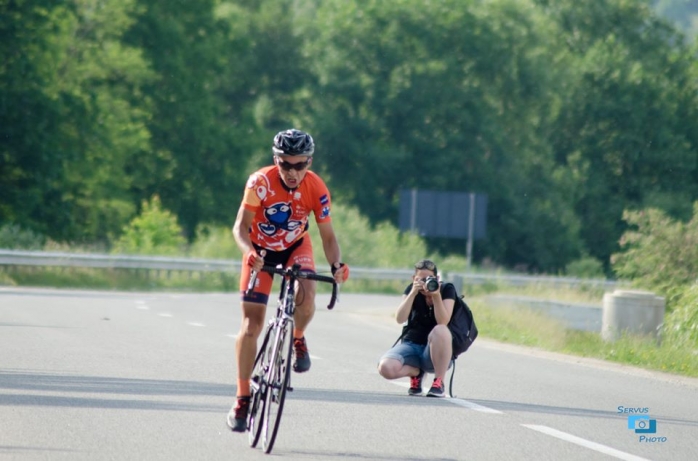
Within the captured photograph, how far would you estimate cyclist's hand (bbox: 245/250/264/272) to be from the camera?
9320 mm

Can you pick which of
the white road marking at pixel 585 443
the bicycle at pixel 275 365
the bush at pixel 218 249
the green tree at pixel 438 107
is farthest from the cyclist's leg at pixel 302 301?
the green tree at pixel 438 107

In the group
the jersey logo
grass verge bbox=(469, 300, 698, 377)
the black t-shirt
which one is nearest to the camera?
the jersey logo

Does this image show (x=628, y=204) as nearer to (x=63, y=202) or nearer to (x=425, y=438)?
(x=63, y=202)

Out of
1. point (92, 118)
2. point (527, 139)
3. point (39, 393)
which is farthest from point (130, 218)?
point (39, 393)

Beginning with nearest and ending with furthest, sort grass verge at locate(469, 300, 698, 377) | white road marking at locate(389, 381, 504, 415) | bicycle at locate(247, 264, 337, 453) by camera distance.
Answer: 1. bicycle at locate(247, 264, 337, 453)
2. white road marking at locate(389, 381, 504, 415)
3. grass verge at locate(469, 300, 698, 377)

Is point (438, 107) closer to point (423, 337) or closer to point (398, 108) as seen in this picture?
point (398, 108)

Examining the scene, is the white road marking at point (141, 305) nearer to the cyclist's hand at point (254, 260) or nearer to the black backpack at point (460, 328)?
the black backpack at point (460, 328)

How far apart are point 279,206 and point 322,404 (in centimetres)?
286

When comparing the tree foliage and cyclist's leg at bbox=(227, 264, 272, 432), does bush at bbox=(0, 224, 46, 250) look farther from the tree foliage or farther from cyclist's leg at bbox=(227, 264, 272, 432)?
cyclist's leg at bbox=(227, 264, 272, 432)

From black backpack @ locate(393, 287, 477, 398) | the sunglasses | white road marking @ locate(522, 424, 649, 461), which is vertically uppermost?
the sunglasses

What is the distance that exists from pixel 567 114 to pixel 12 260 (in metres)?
44.2

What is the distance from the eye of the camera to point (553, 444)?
1016cm

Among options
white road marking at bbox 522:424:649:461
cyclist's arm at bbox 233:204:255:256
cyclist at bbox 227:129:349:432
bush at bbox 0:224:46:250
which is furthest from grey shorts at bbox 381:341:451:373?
bush at bbox 0:224:46:250

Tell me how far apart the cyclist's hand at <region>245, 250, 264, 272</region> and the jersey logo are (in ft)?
1.42
